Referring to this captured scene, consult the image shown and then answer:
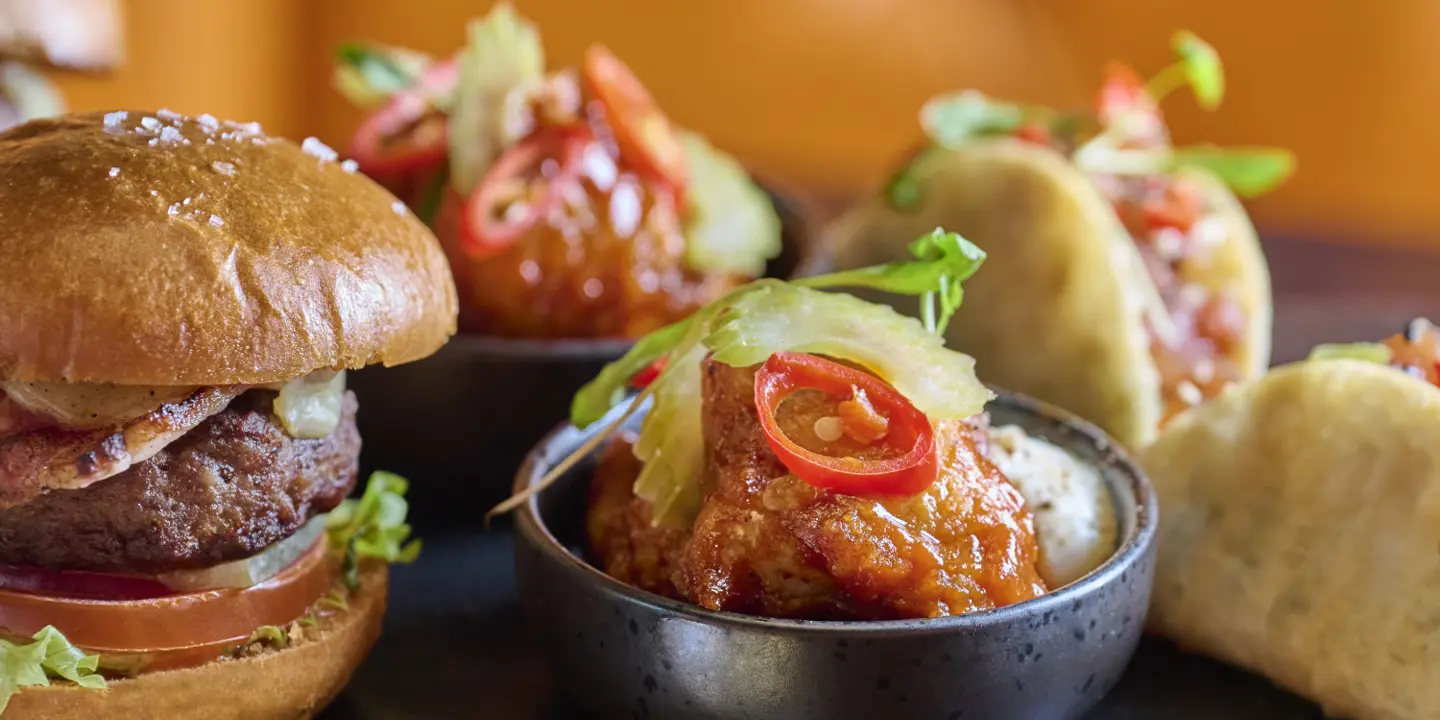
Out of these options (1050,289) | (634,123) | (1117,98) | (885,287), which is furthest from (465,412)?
(1117,98)

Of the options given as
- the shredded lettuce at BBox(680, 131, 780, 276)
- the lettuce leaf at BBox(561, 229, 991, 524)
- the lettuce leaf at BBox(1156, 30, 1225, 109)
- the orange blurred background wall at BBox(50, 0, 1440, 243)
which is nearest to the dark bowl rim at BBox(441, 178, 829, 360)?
the shredded lettuce at BBox(680, 131, 780, 276)

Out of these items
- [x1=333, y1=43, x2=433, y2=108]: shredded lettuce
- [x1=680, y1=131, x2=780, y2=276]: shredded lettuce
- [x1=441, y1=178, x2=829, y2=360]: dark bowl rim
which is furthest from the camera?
[x1=333, y1=43, x2=433, y2=108]: shredded lettuce

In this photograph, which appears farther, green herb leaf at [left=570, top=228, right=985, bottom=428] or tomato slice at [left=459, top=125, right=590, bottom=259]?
tomato slice at [left=459, top=125, right=590, bottom=259]

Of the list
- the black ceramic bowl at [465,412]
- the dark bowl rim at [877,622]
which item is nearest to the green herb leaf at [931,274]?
the dark bowl rim at [877,622]

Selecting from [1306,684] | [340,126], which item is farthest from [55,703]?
[340,126]

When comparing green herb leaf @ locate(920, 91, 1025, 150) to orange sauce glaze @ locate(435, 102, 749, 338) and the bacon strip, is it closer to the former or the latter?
orange sauce glaze @ locate(435, 102, 749, 338)

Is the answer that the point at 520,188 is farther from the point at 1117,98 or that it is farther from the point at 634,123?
the point at 1117,98
